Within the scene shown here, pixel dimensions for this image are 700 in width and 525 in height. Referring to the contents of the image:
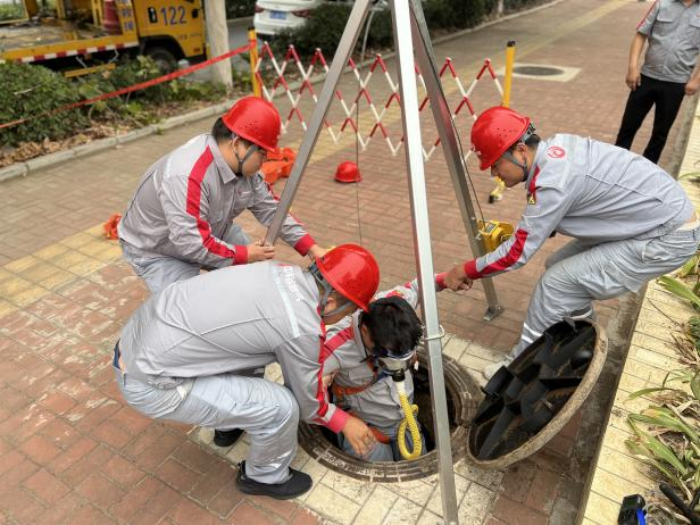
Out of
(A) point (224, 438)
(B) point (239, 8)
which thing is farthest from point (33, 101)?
(B) point (239, 8)

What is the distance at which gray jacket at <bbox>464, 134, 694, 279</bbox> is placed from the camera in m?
2.65

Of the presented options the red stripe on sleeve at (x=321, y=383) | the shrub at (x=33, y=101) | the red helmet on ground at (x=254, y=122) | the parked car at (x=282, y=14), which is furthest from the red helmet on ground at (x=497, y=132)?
the parked car at (x=282, y=14)

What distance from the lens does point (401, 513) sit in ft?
8.23

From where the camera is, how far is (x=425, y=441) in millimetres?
3389

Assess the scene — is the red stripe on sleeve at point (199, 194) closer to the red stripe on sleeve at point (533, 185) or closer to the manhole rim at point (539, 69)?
the red stripe on sleeve at point (533, 185)

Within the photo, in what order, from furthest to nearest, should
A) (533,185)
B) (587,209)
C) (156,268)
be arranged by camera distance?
(156,268) → (587,209) → (533,185)

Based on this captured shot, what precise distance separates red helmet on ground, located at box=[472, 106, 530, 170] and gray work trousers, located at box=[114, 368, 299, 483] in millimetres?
1537

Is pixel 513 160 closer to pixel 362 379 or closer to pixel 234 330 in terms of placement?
pixel 362 379

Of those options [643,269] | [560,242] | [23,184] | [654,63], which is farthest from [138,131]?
[643,269]

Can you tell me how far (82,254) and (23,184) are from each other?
218cm

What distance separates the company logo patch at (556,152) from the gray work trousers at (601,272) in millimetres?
610

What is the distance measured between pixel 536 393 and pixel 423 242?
106 cm

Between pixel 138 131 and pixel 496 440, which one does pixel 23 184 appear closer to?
pixel 138 131

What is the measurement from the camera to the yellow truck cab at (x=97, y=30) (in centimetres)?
860
